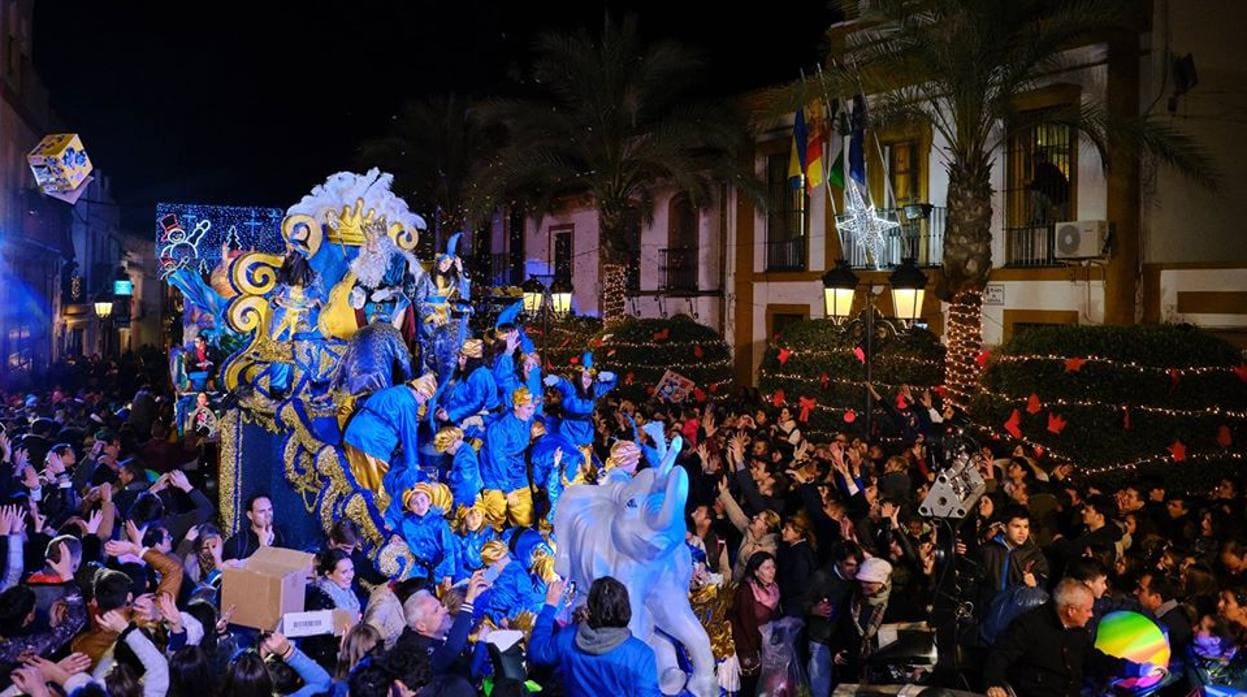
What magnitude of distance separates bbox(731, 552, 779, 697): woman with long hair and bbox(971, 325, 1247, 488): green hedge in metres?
7.00

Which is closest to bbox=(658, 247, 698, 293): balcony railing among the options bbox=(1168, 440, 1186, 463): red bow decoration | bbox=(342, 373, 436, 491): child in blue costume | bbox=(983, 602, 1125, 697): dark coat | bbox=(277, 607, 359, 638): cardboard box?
bbox=(1168, 440, 1186, 463): red bow decoration

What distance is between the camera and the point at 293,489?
9.57 metres

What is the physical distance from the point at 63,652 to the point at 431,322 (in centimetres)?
551

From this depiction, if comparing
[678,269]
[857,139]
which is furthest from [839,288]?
[678,269]

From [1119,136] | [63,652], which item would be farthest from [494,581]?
[1119,136]

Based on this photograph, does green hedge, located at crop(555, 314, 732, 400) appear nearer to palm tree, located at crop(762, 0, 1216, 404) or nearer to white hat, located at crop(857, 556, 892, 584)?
palm tree, located at crop(762, 0, 1216, 404)

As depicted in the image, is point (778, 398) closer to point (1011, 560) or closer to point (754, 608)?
point (1011, 560)

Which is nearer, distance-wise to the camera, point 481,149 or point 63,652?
point 63,652

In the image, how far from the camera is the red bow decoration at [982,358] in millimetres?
15578

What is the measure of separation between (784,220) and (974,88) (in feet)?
32.0

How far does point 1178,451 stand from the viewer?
12.0 meters

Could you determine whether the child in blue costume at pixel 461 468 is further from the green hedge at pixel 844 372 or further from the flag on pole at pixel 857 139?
the flag on pole at pixel 857 139

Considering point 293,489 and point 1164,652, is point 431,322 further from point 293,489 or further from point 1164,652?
point 1164,652

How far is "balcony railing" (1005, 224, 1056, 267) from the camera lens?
18.8 metres
